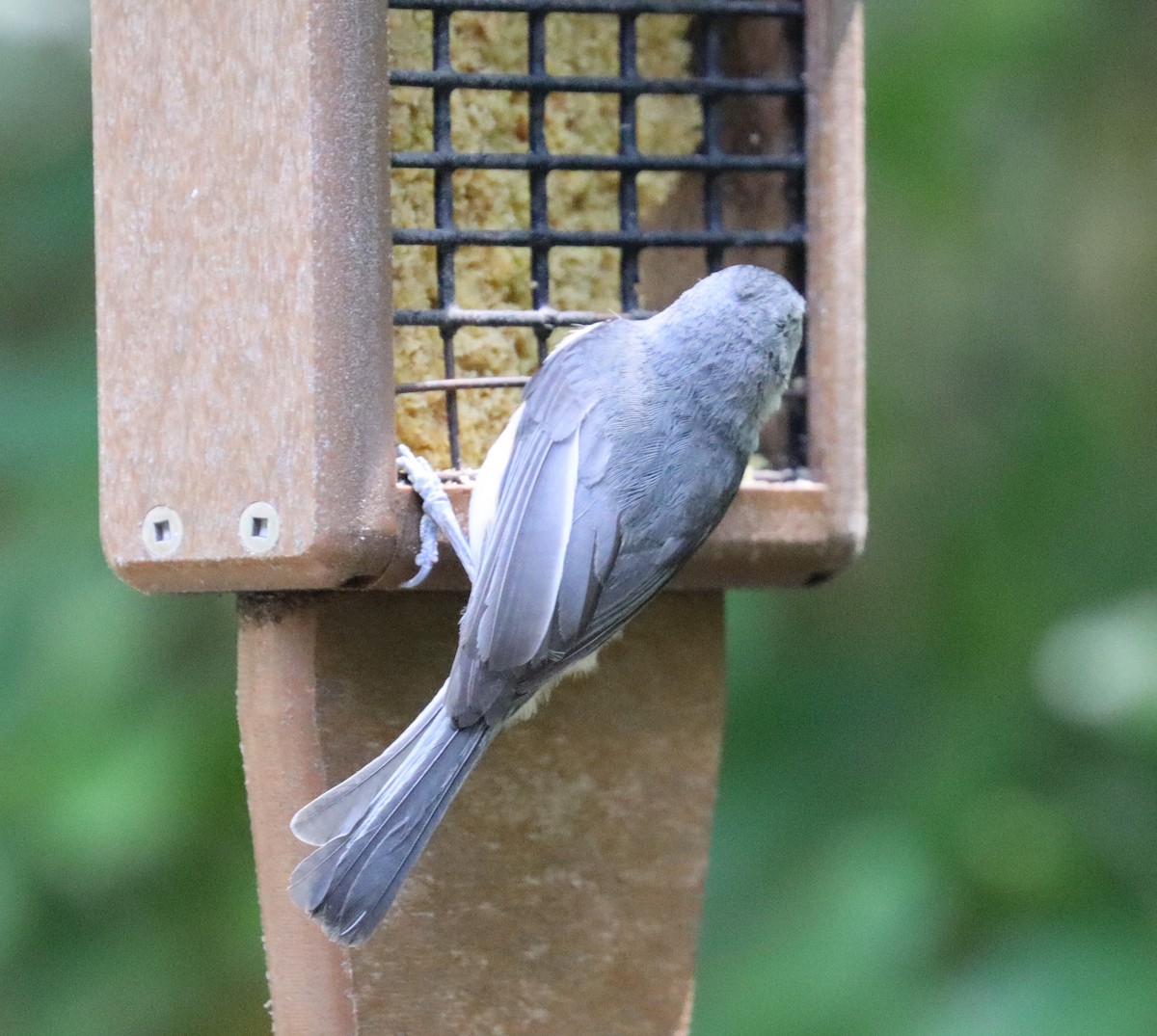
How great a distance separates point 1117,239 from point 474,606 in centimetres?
254

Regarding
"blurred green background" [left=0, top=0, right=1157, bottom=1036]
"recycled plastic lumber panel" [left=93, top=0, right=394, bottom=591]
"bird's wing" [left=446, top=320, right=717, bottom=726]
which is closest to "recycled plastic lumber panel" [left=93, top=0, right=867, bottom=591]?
"recycled plastic lumber panel" [left=93, top=0, right=394, bottom=591]

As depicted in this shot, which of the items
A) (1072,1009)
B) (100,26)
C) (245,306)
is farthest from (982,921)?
(100,26)

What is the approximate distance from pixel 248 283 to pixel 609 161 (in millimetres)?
590

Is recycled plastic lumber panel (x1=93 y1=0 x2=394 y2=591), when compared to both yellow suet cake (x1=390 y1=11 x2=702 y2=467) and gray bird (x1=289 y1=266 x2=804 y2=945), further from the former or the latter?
yellow suet cake (x1=390 y1=11 x2=702 y2=467)

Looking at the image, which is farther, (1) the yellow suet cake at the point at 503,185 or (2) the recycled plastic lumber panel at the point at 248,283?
(1) the yellow suet cake at the point at 503,185

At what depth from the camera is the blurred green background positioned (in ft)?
9.39

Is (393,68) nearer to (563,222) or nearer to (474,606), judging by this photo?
(563,222)

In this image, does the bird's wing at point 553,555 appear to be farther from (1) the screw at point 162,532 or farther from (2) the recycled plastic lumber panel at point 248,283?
(1) the screw at point 162,532

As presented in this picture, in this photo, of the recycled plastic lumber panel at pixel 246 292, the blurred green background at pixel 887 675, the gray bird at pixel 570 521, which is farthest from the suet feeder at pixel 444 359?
the blurred green background at pixel 887 675

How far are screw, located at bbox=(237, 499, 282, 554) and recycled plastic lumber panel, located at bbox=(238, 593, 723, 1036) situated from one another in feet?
0.55

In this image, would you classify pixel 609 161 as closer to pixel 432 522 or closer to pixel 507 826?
pixel 432 522

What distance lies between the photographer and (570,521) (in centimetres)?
202

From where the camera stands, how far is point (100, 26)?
2.03 m

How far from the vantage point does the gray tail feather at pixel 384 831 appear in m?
1.84
